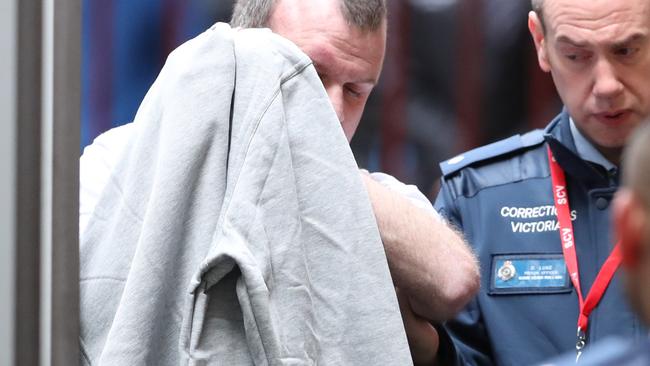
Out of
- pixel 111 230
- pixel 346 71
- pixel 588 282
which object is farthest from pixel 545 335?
pixel 111 230

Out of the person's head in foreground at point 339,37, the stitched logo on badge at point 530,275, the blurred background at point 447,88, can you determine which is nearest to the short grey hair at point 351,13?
the person's head in foreground at point 339,37

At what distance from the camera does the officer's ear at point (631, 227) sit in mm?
1101

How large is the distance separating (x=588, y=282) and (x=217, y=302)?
1.11m

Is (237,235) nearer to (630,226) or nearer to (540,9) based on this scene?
(630,226)

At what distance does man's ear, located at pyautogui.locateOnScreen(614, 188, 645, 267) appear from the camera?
1102 mm

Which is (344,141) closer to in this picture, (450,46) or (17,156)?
(17,156)

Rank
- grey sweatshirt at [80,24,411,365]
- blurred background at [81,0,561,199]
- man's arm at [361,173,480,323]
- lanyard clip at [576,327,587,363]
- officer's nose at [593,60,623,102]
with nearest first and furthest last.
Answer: grey sweatshirt at [80,24,411,365]
man's arm at [361,173,480,323]
lanyard clip at [576,327,587,363]
officer's nose at [593,60,623,102]
blurred background at [81,0,561,199]

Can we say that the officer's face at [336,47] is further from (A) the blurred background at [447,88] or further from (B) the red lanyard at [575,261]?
(A) the blurred background at [447,88]

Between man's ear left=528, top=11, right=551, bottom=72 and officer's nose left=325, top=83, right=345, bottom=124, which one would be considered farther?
man's ear left=528, top=11, right=551, bottom=72

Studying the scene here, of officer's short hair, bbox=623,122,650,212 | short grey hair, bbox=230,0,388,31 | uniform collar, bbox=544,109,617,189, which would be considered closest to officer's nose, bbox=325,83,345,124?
short grey hair, bbox=230,0,388,31

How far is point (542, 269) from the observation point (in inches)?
101

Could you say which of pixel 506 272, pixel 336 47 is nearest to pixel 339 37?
pixel 336 47

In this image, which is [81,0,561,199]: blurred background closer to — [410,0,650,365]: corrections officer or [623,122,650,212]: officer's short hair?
[410,0,650,365]: corrections officer

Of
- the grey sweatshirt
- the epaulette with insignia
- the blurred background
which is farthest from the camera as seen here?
the blurred background
